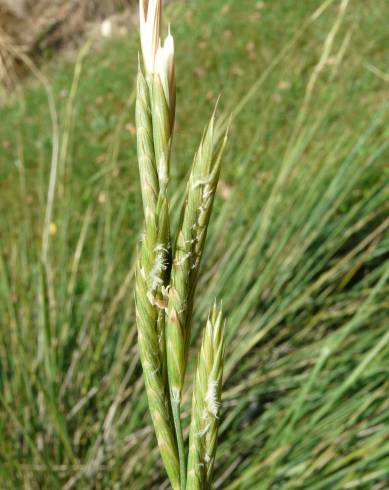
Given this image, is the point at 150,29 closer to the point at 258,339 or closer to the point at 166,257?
the point at 166,257

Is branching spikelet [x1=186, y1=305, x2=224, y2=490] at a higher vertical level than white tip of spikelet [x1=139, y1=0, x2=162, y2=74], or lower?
lower

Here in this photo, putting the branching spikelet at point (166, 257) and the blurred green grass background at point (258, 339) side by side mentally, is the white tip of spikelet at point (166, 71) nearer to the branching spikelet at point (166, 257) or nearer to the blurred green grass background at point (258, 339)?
the branching spikelet at point (166, 257)

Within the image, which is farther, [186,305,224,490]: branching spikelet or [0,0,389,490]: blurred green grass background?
[0,0,389,490]: blurred green grass background

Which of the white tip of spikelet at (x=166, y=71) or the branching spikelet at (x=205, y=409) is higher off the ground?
the white tip of spikelet at (x=166, y=71)

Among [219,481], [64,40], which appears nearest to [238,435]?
[219,481]

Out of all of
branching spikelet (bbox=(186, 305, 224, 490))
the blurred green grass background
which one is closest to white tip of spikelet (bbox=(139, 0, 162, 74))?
branching spikelet (bbox=(186, 305, 224, 490))

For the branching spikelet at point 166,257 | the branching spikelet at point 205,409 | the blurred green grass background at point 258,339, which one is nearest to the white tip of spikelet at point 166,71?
the branching spikelet at point 166,257

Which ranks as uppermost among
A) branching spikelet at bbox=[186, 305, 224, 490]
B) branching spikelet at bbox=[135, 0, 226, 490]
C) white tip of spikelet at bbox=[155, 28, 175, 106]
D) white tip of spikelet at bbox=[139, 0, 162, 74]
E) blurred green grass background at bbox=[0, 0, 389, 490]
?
white tip of spikelet at bbox=[139, 0, 162, 74]

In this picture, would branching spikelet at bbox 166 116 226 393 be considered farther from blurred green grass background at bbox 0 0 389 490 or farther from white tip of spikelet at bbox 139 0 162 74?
blurred green grass background at bbox 0 0 389 490

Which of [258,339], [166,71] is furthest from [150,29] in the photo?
[258,339]
